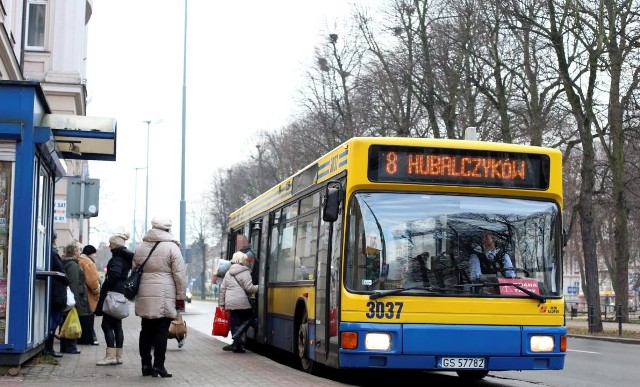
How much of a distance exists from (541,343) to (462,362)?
3.14 feet

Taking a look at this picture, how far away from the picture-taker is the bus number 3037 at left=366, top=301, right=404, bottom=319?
455 inches

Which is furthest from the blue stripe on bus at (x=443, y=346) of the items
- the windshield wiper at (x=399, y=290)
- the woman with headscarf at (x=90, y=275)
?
the woman with headscarf at (x=90, y=275)

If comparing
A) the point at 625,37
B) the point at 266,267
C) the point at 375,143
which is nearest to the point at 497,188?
the point at 375,143

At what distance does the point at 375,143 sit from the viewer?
11977mm

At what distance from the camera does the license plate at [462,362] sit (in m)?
11.7

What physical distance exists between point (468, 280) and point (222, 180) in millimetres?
81265

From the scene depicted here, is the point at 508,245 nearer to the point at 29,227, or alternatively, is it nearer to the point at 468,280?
the point at 468,280

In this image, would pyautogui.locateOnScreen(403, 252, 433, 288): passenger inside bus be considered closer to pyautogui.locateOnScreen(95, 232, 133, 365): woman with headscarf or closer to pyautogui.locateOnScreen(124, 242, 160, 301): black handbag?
pyautogui.locateOnScreen(124, 242, 160, 301): black handbag

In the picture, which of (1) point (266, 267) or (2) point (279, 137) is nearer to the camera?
(1) point (266, 267)

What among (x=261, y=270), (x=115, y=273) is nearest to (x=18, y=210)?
(x=115, y=273)

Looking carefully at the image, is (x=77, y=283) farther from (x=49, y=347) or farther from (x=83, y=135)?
(x=83, y=135)

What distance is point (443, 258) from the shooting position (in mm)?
11734

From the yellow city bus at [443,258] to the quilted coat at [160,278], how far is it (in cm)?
171

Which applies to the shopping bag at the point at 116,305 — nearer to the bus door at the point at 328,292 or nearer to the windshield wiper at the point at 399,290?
the bus door at the point at 328,292
